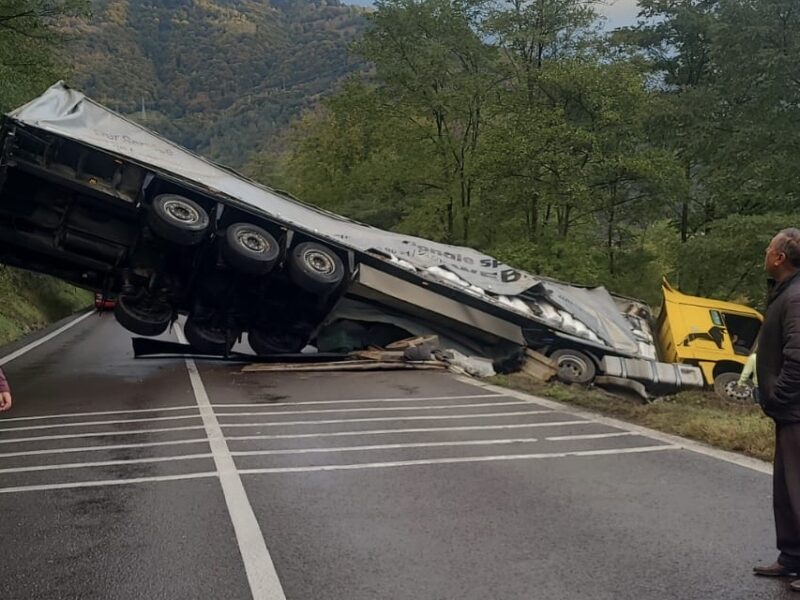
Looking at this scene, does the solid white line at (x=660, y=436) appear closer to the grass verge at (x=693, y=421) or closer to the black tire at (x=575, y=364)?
the grass verge at (x=693, y=421)

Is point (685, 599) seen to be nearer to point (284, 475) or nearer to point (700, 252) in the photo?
point (284, 475)

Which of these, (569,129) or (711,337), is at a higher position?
(569,129)

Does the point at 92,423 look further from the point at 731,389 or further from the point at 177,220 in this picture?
the point at 731,389

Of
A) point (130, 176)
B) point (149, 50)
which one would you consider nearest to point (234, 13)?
point (149, 50)

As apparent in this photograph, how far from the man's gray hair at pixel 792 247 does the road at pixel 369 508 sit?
59.4 inches

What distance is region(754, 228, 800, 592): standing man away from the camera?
3471mm

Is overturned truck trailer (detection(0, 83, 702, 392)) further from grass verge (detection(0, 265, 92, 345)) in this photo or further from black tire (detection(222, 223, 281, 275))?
grass verge (detection(0, 265, 92, 345))

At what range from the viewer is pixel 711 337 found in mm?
13680

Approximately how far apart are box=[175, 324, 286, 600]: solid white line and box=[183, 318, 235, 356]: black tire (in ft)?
18.0

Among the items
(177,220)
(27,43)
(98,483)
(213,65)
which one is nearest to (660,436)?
Answer: (98,483)

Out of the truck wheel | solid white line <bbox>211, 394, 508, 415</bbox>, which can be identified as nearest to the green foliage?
solid white line <bbox>211, 394, 508, 415</bbox>

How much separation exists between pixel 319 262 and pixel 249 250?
1.15m

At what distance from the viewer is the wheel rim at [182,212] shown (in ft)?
33.4

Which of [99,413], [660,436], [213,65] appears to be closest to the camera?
[660,436]
